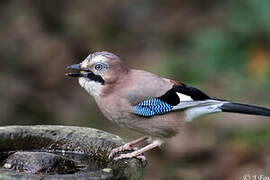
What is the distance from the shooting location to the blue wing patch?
5020 mm

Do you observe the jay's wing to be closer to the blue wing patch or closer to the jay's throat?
the blue wing patch

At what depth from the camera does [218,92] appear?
8570 mm

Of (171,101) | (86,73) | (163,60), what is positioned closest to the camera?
(86,73)

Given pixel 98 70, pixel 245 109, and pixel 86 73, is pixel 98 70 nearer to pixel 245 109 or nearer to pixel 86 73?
pixel 86 73

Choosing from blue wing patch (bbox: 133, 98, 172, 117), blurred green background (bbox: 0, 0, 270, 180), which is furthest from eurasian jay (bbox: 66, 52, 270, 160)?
blurred green background (bbox: 0, 0, 270, 180)

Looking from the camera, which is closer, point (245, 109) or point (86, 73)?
point (86, 73)

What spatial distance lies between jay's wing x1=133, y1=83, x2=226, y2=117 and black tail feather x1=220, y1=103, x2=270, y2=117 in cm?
9

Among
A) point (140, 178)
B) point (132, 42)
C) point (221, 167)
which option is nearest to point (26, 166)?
point (140, 178)

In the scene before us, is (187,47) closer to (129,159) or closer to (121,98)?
(121,98)

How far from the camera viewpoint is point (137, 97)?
507cm

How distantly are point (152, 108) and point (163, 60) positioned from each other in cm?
450

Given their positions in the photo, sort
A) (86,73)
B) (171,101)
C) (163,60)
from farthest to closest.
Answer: (163,60) < (171,101) < (86,73)

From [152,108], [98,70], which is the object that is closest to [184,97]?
[152,108]

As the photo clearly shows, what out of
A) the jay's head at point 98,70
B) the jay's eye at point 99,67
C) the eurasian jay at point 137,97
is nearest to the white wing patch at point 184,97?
the eurasian jay at point 137,97
